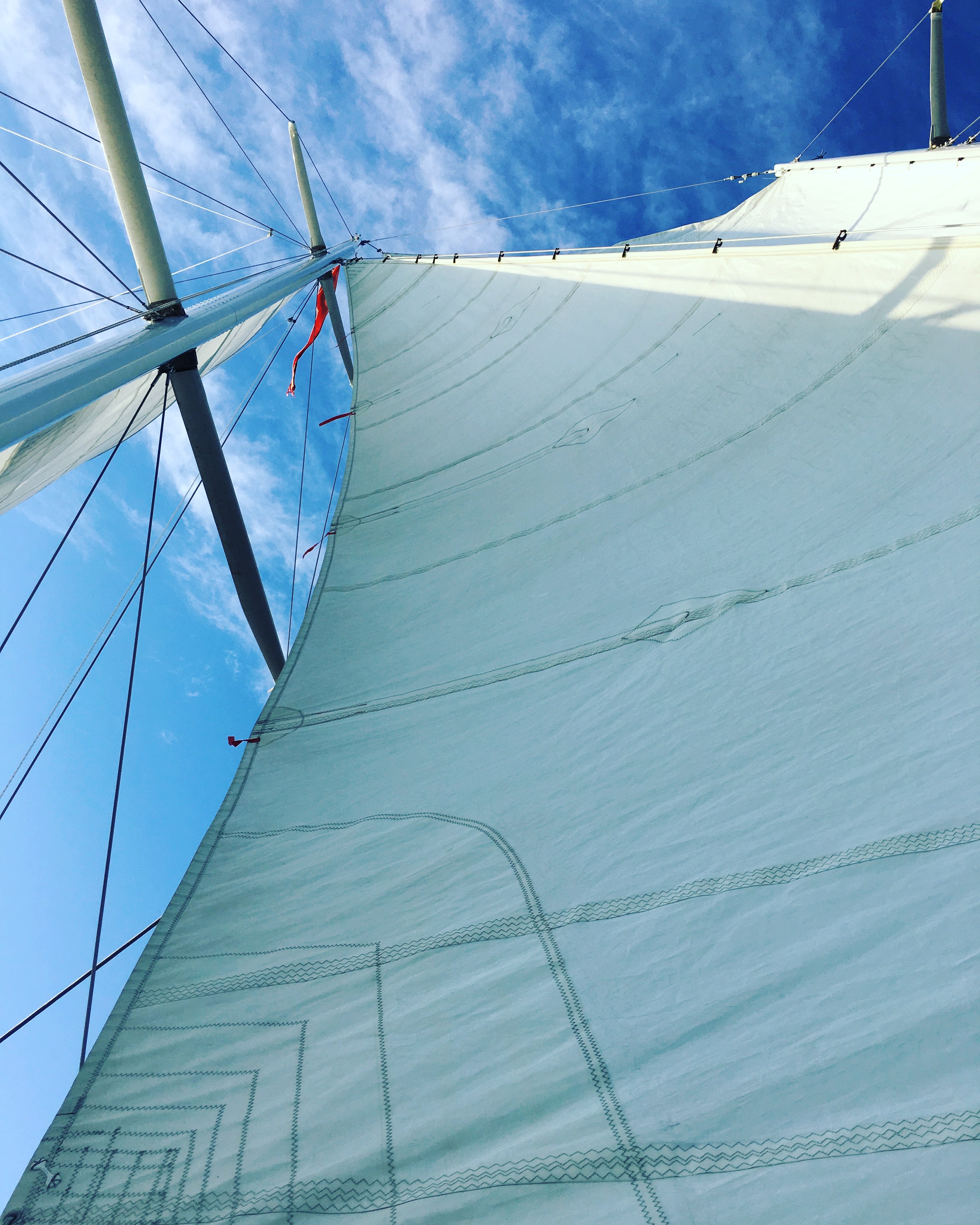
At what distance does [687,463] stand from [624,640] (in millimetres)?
1491

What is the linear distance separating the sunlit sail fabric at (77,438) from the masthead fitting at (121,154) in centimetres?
56

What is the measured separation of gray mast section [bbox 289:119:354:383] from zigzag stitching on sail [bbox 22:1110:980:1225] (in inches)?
433

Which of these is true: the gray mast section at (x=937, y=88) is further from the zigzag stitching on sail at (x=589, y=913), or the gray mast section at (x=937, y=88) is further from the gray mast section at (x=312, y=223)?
the zigzag stitching on sail at (x=589, y=913)

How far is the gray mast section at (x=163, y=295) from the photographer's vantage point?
4.04m

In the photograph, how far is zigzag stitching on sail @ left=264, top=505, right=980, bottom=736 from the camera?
250cm

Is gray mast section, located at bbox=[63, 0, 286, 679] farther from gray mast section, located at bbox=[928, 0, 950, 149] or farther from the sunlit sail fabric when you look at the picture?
gray mast section, located at bbox=[928, 0, 950, 149]

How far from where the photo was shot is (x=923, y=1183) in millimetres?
1051

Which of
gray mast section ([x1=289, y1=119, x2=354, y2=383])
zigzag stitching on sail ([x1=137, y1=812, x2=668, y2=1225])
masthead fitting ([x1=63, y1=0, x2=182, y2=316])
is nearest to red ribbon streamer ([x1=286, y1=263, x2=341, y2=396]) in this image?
gray mast section ([x1=289, y1=119, x2=354, y2=383])

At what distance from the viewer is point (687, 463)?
4027 millimetres

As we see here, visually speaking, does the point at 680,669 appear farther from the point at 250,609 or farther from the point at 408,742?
the point at 250,609

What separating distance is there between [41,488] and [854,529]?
5344mm

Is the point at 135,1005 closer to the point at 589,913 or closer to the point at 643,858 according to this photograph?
the point at 589,913

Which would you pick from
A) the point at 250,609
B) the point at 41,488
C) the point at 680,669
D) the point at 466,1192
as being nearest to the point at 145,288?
the point at 41,488

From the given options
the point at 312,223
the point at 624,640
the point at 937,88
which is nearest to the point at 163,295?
the point at 624,640
